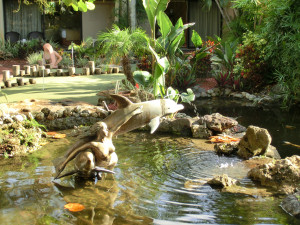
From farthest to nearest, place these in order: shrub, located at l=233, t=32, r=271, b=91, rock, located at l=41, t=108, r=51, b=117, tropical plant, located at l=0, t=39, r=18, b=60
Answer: tropical plant, located at l=0, t=39, r=18, b=60, shrub, located at l=233, t=32, r=271, b=91, rock, located at l=41, t=108, r=51, b=117

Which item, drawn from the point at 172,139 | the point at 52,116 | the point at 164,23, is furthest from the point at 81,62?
the point at 172,139

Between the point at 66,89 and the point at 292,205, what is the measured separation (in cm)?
899

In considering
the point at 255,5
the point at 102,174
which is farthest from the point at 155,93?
the point at 255,5

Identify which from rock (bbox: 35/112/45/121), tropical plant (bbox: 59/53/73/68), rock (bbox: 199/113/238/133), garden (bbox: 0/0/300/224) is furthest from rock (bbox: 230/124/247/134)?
tropical plant (bbox: 59/53/73/68)

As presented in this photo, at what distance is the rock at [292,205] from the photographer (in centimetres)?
468

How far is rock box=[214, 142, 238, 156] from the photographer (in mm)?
7125

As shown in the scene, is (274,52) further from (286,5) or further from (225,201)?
(225,201)

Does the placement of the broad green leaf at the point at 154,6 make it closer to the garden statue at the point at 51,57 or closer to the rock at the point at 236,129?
the rock at the point at 236,129

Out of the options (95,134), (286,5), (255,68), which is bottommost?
(95,134)

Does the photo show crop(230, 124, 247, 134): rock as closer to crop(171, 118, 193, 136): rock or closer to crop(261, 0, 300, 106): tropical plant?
crop(171, 118, 193, 136): rock

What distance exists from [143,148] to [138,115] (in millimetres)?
2139

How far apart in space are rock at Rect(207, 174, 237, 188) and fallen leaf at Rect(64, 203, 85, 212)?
1.75m

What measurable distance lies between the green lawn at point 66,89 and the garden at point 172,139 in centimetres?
5

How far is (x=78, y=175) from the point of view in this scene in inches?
231
